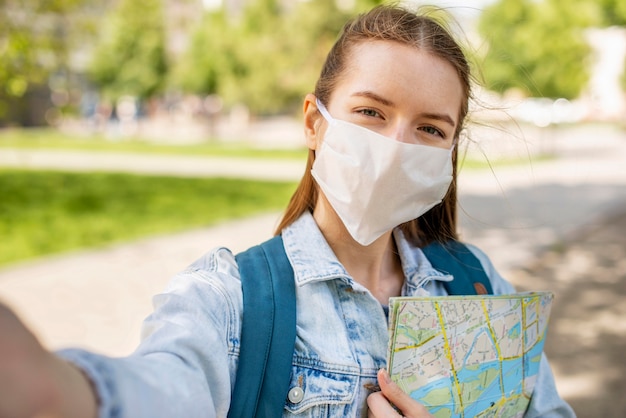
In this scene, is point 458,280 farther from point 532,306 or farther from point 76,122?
point 76,122

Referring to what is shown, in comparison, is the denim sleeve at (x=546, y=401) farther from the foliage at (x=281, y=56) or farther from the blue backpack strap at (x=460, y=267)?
the foliage at (x=281, y=56)

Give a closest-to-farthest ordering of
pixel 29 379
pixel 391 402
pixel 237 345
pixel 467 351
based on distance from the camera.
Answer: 1. pixel 29 379
2. pixel 237 345
3. pixel 391 402
4. pixel 467 351

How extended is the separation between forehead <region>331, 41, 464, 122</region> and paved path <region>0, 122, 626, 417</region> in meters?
0.44

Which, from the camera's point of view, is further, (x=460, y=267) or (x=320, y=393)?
(x=460, y=267)

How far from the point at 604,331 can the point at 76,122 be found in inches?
1380

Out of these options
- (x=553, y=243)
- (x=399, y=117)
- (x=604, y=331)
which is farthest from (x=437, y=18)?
(x=553, y=243)

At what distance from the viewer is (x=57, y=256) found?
7246 millimetres

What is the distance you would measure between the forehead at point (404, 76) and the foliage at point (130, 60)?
1383 inches

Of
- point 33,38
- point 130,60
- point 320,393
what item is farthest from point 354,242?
point 130,60

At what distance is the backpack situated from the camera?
1.23 m

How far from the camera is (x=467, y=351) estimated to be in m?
1.46

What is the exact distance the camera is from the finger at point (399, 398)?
1.33m

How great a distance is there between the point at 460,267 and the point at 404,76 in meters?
0.54

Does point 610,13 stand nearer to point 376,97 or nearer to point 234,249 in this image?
point 234,249
